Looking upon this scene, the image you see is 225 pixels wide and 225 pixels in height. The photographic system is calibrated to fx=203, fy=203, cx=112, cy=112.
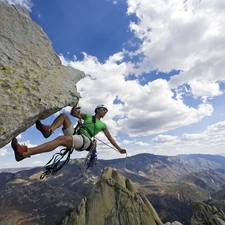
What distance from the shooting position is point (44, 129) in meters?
6.32

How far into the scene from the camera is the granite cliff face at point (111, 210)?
120 feet

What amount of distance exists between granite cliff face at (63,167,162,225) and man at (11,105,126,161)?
29.8 meters

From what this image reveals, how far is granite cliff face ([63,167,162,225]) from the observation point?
36.7 meters

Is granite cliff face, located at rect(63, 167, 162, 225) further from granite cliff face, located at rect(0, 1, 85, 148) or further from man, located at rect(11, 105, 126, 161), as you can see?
granite cliff face, located at rect(0, 1, 85, 148)

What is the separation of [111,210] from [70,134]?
121 feet

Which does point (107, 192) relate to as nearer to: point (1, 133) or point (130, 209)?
point (130, 209)

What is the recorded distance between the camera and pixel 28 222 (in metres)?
197

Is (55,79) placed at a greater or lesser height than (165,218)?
greater

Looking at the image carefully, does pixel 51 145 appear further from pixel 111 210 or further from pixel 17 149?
pixel 111 210

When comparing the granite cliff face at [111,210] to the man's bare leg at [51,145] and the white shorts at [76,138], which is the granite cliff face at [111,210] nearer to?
the white shorts at [76,138]

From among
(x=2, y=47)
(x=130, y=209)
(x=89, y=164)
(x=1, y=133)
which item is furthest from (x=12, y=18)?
(x=130, y=209)

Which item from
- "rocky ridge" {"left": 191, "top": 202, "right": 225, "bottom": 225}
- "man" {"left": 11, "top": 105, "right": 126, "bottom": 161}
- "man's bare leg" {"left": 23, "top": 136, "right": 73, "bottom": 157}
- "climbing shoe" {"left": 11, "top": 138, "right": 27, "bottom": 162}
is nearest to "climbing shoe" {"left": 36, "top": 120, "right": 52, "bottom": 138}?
"man" {"left": 11, "top": 105, "right": 126, "bottom": 161}

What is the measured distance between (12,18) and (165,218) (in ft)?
742

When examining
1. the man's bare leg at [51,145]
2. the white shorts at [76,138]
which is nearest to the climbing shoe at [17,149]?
the man's bare leg at [51,145]
